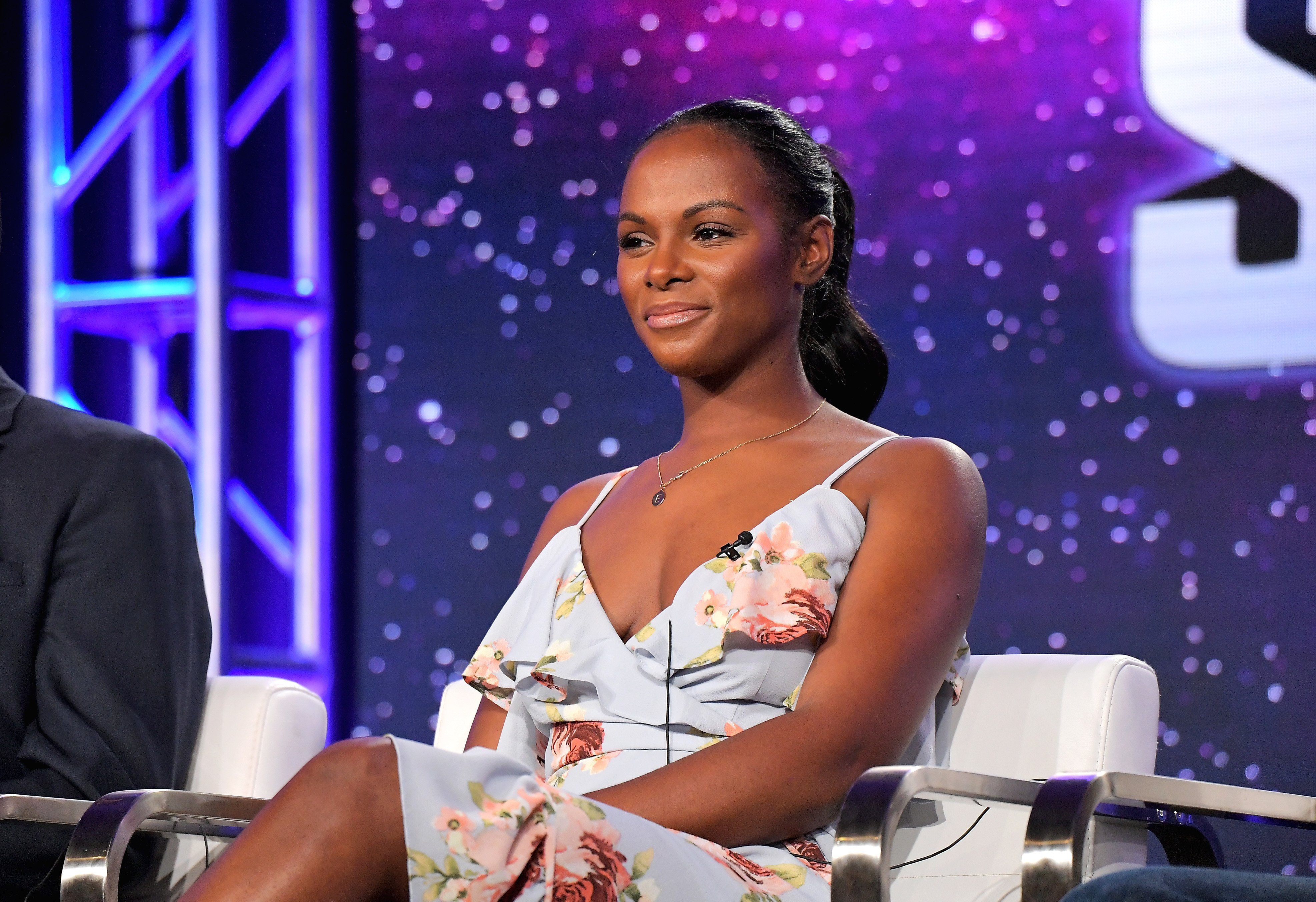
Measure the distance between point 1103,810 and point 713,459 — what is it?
0.65 metres

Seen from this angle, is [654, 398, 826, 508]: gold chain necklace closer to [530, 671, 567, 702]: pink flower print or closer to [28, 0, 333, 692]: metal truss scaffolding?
[530, 671, 567, 702]: pink flower print

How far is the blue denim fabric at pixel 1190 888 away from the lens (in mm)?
1262

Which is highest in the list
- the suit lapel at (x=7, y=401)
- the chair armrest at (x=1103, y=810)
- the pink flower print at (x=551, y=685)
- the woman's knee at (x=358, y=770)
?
the suit lapel at (x=7, y=401)

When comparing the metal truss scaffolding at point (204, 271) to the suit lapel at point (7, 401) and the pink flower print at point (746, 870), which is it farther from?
the pink flower print at point (746, 870)

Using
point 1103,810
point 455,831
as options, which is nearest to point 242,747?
point 455,831

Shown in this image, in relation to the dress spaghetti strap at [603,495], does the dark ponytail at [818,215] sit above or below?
above

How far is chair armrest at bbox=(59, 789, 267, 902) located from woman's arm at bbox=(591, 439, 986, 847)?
509 mm

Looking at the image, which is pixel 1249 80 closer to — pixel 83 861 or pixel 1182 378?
pixel 1182 378

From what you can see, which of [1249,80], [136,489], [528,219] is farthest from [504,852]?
[528,219]

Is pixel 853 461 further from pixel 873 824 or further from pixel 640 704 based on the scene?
pixel 873 824

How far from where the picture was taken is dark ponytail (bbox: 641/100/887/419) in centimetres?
203

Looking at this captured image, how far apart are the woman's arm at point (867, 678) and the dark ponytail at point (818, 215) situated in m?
0.32

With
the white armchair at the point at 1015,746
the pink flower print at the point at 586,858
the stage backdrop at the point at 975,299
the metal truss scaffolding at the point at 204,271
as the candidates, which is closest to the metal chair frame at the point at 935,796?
the white armchair at the point at 1015,746

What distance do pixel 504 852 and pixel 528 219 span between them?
291cm
